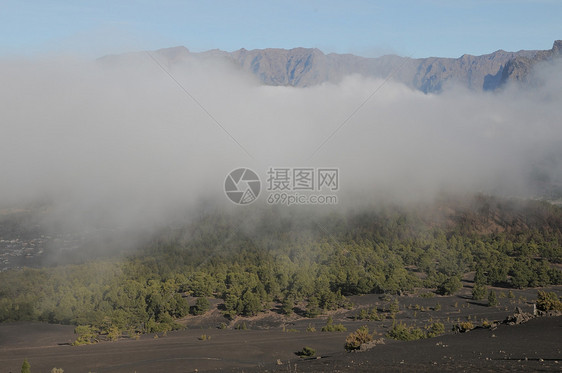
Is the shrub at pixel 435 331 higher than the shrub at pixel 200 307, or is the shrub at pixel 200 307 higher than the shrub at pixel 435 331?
the shrub at pixel 435 331

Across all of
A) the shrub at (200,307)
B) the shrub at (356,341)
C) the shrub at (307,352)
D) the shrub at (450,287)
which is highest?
the shrub at (356,341)

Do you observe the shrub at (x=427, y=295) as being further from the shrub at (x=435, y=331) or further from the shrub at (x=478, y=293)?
the shrub at (x=435, y=331)

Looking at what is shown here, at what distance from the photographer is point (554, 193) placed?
174875mm

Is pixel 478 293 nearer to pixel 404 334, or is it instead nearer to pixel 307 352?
pixel 404 334

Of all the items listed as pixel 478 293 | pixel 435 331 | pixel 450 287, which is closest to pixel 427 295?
pixel 450 287

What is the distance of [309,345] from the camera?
44906 mm

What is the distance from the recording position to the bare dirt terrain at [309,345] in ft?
86.6

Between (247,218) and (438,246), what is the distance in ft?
175

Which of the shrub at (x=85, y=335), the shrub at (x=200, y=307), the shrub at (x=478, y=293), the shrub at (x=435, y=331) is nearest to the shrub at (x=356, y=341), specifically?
the shrub at (x=435, y=331)

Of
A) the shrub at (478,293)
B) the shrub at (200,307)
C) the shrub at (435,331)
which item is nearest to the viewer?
the shrub at (435,331)

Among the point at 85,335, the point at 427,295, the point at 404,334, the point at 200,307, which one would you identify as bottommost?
the point at 200,307

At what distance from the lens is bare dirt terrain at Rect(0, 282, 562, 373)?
2641cm

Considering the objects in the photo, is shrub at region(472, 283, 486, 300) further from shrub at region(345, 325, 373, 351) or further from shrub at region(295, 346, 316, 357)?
shrub at region(295, 346, 316, 357)

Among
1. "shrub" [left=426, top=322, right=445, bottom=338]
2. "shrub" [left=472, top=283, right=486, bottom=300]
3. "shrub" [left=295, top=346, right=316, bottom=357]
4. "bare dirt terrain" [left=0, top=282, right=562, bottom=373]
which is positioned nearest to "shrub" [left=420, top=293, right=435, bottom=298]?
"bare dirt terrain" [left=0, top=282, right=562, bottom=373]
